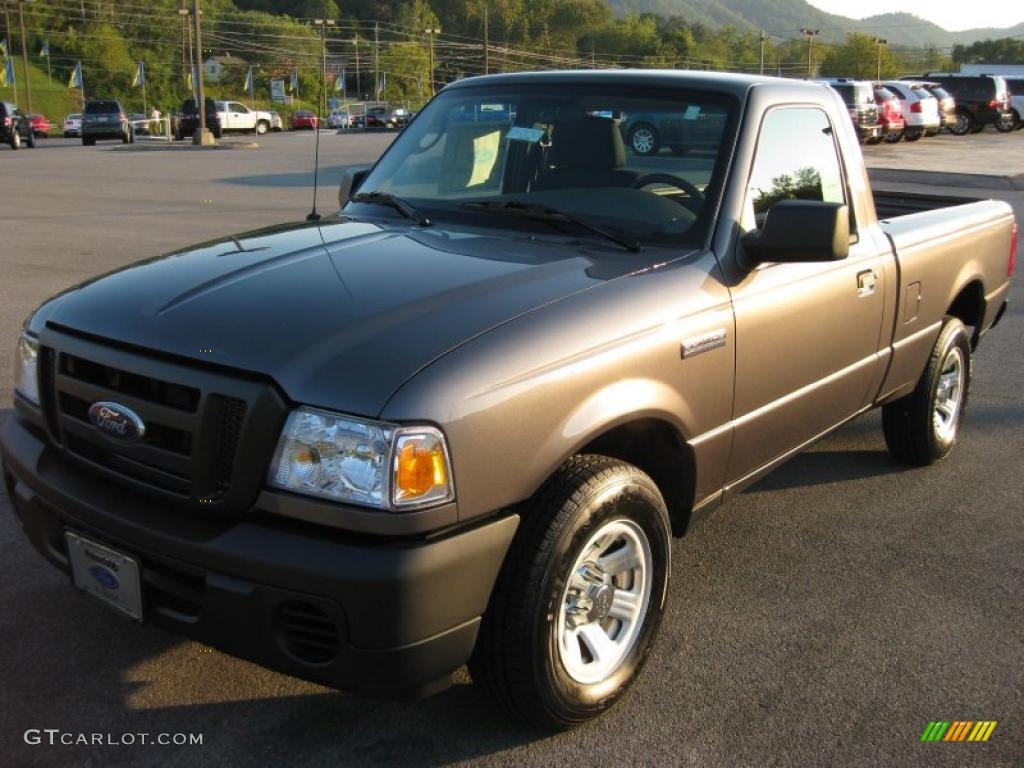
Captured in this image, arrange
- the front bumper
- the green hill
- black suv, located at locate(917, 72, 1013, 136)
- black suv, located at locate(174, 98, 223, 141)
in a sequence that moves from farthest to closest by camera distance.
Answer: the green hill
black suv, located at locate(174, 98, 223, 141)
black suv, located at locate(917, 72, 1013, 136)
the front bumper

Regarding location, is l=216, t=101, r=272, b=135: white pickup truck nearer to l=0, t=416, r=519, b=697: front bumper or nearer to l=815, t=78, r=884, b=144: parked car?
l=815, t=78, r=884, b=144: parked car

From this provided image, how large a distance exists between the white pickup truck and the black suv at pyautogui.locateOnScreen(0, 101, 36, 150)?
13.6 m

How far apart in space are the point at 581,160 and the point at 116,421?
6.46 ft

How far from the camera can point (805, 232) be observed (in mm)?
3186

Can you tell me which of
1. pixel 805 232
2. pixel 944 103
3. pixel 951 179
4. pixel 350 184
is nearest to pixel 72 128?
pixel 944 103

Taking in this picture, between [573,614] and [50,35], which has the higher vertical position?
[50,35]

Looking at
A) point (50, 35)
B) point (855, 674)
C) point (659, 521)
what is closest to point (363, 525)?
point (659, 521)

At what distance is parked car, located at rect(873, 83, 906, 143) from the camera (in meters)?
33.0

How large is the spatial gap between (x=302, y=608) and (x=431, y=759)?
660mm

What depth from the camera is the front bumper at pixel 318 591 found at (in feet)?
7.55

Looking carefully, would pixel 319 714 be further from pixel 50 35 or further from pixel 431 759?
pixel 50 35

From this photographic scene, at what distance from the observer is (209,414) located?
8.03 ft

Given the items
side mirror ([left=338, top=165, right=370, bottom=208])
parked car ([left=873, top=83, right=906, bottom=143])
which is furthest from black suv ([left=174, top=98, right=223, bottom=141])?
side mirror ([left=338, top=165, right=370, bottom=208])

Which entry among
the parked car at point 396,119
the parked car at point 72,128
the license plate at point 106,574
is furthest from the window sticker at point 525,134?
the parked car at point 396,119
